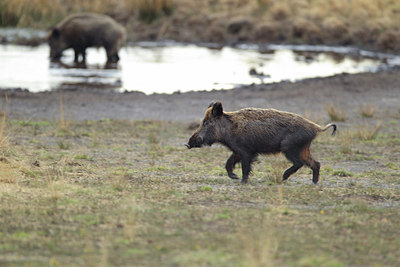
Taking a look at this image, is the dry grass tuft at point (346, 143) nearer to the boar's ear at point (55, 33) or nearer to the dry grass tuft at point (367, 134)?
the dry grass tuft at point (367, 134)

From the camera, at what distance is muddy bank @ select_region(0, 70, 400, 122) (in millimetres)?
15984

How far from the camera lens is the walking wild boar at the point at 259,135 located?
9203 millimetres

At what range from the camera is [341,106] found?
57.0 ft

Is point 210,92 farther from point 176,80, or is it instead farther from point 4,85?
point 4,85

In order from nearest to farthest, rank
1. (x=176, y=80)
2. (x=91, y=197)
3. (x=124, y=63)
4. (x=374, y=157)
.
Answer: (x=91, y=197) → (x=374, y=157) → (x=176, y=80) → (x=124, y=63)

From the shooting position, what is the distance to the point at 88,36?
77.4ft

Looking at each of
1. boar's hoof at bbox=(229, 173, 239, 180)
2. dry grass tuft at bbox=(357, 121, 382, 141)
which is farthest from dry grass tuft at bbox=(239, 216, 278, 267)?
dry grass tuft at bbox=(357, 121, 382, 141)

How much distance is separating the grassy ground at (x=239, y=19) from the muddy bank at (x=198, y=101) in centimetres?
1038

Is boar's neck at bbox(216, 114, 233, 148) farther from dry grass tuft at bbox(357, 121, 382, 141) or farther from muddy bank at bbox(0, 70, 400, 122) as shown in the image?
muddy bank at bbox(0, 70, 400, 122)

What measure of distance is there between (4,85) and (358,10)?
813 inches

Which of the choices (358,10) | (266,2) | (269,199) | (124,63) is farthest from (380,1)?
(269,199)

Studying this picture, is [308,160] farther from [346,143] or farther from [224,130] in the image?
[346,143]

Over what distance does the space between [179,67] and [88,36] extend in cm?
358

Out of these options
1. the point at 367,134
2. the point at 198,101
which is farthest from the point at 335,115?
the point at 198,101
